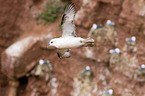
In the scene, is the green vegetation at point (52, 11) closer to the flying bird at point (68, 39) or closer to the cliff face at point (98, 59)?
the cliff face at point (98, 59)

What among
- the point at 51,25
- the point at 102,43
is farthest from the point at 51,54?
the point at 102,43

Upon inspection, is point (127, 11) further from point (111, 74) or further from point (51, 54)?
point (51, 54)

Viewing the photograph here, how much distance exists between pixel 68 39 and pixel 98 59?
1.41 metres

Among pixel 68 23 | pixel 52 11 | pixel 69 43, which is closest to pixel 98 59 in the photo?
pixel 52 11

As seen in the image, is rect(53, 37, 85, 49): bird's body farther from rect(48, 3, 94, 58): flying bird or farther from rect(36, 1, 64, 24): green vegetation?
rect(36, 1, 64, 24): green vegetation

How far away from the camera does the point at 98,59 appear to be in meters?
2.46

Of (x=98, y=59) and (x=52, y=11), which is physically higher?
(x=52, y=11)

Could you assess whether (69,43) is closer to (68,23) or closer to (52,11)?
(68,23)

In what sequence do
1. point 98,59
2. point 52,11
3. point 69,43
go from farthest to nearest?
point 52,11, point 98,59, point 69,43

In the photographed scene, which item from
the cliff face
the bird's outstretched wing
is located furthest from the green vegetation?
the bird's outstretched wing

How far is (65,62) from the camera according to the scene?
263 cm

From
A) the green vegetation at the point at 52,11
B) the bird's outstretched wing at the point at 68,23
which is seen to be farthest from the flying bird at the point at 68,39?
the green vegetation at the point at 52,11

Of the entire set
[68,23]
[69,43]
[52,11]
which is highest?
[52,11]

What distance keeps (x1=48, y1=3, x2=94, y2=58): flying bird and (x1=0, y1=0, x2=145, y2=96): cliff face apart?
1177mm
